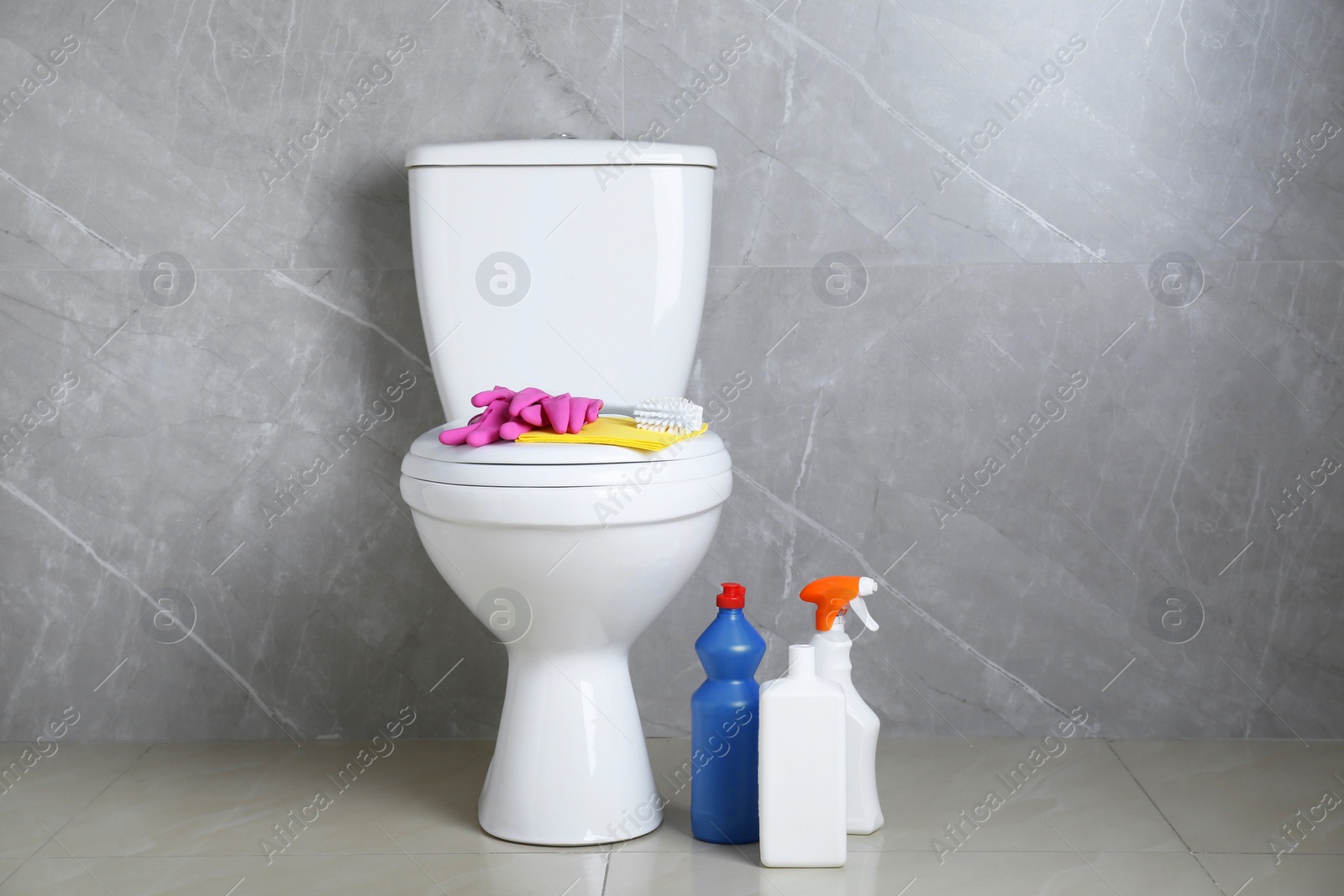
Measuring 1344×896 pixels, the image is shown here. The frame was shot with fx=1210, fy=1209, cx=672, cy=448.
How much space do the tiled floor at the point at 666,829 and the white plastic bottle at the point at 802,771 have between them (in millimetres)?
27

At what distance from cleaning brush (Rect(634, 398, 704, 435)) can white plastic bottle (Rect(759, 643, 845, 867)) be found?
28cm

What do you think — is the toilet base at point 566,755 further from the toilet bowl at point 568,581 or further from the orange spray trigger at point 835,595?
the orange spray trigger at point 835,595

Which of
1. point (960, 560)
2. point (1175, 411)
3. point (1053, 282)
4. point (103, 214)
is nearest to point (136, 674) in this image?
point (103, 214)

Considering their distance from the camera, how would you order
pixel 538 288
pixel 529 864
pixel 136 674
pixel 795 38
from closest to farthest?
1. pixel 529 864
2. pixel 538 288
3. pixel 795 38
4. pixel 136 674

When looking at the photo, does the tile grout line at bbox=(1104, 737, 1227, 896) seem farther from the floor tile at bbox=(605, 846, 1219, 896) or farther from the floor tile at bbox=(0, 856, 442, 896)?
the floor tile at bbox=(0, 856, 442, 896)

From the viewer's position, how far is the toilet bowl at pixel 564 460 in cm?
128

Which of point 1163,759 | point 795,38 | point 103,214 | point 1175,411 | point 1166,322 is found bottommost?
point 1163,759

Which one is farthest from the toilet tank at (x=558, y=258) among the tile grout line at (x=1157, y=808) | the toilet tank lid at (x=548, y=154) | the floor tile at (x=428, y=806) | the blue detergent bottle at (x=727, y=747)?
the tile grout line at (x=1157, y=808)

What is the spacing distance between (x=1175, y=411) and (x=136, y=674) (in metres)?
1.57

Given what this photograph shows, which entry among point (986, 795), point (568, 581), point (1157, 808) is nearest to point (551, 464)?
point (568, 581)

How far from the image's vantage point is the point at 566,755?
55.0 inches

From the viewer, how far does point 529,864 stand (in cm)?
136

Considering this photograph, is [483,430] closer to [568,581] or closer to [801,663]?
[568,581]

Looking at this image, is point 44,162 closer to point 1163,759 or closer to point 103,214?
point 103,214
